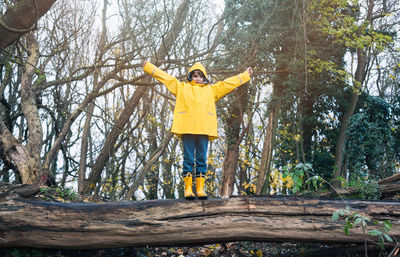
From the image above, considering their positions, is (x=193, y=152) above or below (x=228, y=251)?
above

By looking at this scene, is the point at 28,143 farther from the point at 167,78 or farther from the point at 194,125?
the point at 194,125

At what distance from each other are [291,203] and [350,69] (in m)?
10.5

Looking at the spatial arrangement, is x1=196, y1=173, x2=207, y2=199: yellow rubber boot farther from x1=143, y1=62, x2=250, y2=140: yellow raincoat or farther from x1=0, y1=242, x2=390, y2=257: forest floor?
x1=0, y1=242, x2=390, y2=257: forest floor

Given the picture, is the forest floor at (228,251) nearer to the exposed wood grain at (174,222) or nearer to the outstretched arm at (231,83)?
the exposed wood grain at (174,222)

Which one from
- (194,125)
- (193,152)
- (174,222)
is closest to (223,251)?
(174,222)

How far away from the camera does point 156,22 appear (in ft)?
25.9

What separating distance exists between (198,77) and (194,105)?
54 centimetres

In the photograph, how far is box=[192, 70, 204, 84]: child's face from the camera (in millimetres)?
5219

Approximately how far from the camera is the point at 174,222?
14.3ft

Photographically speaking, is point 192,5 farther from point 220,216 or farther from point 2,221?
point 2,221

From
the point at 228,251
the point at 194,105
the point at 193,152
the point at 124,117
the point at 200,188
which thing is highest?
the point at 124,117

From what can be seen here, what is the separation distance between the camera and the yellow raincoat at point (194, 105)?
4883mm

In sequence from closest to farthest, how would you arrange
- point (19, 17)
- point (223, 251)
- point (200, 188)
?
point (200, 188) < point (223, 251) < point (19, 17)

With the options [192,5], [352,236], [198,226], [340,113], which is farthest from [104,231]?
[340,113]
